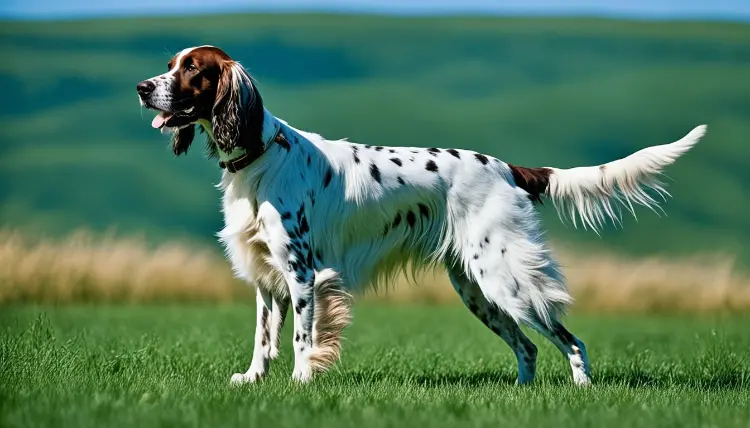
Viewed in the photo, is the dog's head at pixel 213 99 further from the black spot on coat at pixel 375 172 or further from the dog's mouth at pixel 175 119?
the black spot on coat at pixel 375 172

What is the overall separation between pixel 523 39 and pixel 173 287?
15682 millimetres

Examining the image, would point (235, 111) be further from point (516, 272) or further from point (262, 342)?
point (516, 272)

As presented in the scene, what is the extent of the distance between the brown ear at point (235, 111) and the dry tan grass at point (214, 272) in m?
9.63

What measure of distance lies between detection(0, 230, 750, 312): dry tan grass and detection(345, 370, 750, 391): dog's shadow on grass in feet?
27.1

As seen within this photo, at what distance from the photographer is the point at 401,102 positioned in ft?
84.6

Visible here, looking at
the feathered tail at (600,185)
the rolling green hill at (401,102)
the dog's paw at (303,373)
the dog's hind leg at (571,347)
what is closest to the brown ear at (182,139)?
the dog's paw at (303,373)

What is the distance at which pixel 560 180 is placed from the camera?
7.90 metres

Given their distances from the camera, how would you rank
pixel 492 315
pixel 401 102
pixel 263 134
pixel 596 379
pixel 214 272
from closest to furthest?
pixel 263 134, pixel 596 379, pixel 492 315, pixel 214 272, pixel 401 102

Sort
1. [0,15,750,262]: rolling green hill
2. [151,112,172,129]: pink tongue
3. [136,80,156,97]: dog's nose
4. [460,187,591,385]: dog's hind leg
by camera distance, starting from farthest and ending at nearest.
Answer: [0,15,750,262]: rolling green hill
[460,187,591,385]: dog's hind leg
[151,112,172,129]: pink tongue
[136,80,156,97]: dog's nose

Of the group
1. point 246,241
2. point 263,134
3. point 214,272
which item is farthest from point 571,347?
point 214,272

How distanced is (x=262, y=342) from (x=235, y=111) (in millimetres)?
1790

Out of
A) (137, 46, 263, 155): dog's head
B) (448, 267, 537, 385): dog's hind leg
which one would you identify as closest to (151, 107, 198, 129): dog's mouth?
(137, 46, 263, 155): dog's head

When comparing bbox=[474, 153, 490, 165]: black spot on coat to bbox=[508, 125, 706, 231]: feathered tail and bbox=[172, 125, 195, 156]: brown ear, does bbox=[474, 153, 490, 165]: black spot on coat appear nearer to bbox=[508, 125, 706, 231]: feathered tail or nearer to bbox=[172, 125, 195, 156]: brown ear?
bbox=[508, 125, 706, 231]: feathered tail

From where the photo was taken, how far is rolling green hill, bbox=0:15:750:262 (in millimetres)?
20469
